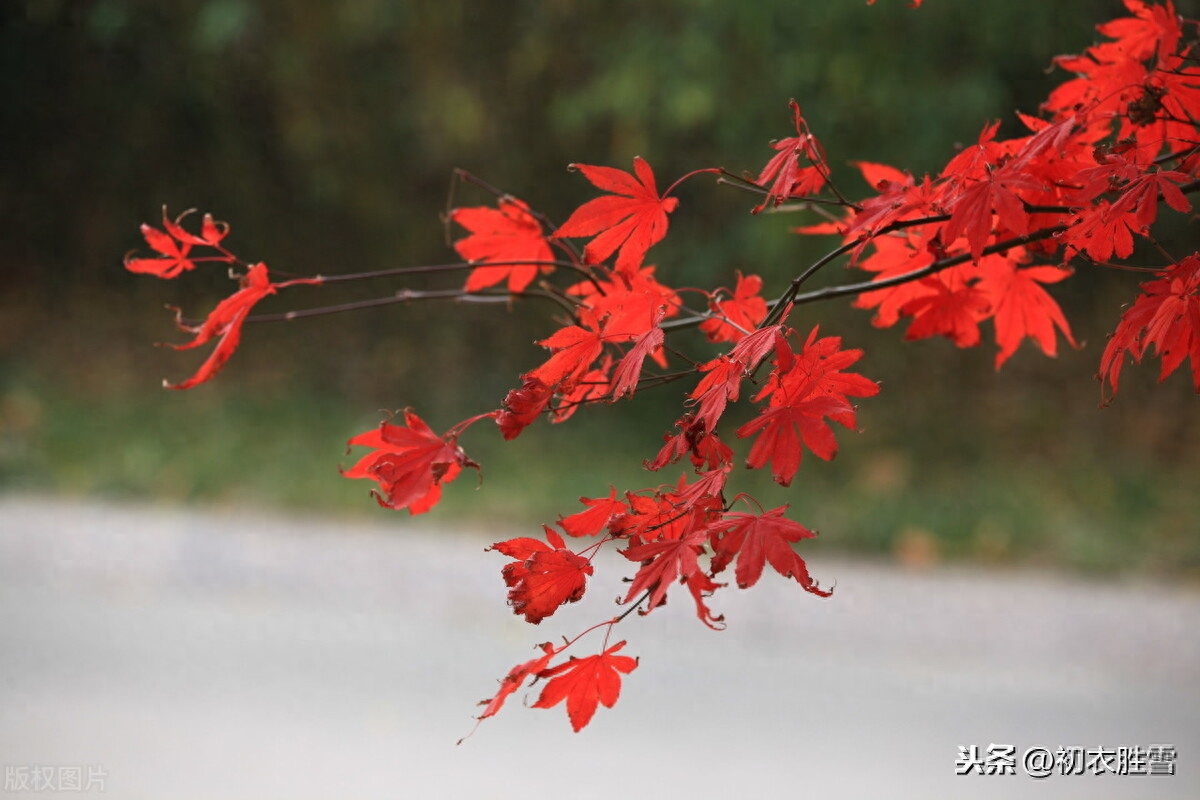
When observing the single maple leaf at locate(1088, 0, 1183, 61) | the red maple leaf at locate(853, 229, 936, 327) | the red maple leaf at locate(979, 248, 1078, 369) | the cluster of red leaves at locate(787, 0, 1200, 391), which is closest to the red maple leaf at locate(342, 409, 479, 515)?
the cluster of red leaves at locate(787, 0, 1200, 391)

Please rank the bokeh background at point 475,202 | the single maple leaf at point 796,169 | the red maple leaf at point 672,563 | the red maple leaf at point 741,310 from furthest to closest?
the bokeh background at point 475,202
the red maple leaf at point 741,310
the single maple leaf at point 796,169
the red maple leaf at point 672,563

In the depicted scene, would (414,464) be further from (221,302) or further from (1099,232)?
(1099,232)

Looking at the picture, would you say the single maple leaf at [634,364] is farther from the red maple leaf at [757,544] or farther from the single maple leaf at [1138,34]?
the single maple leaf at [1138,34]

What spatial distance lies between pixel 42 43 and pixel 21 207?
33.9 inches

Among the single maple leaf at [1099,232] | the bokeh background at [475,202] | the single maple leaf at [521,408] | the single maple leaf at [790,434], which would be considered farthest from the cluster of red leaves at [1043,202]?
the bokeh background at [475,202]

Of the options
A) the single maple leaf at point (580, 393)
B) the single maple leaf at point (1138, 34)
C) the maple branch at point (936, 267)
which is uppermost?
the single maple leaf at point (1138, 34)

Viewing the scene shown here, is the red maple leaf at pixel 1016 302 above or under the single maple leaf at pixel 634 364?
above

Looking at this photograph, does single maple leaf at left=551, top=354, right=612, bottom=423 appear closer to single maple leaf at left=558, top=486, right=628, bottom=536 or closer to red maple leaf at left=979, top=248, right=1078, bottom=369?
single maple leaf at left=558, top=486, right=628, bottom=536

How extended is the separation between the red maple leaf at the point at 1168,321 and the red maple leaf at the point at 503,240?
1.76 feet

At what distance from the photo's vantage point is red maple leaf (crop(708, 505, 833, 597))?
869 mm

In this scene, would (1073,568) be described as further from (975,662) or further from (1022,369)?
(1022,369)

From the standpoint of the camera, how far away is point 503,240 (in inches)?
49.8

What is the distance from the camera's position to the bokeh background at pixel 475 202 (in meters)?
4.31

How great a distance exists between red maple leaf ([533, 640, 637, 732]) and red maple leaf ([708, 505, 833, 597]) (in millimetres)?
131
